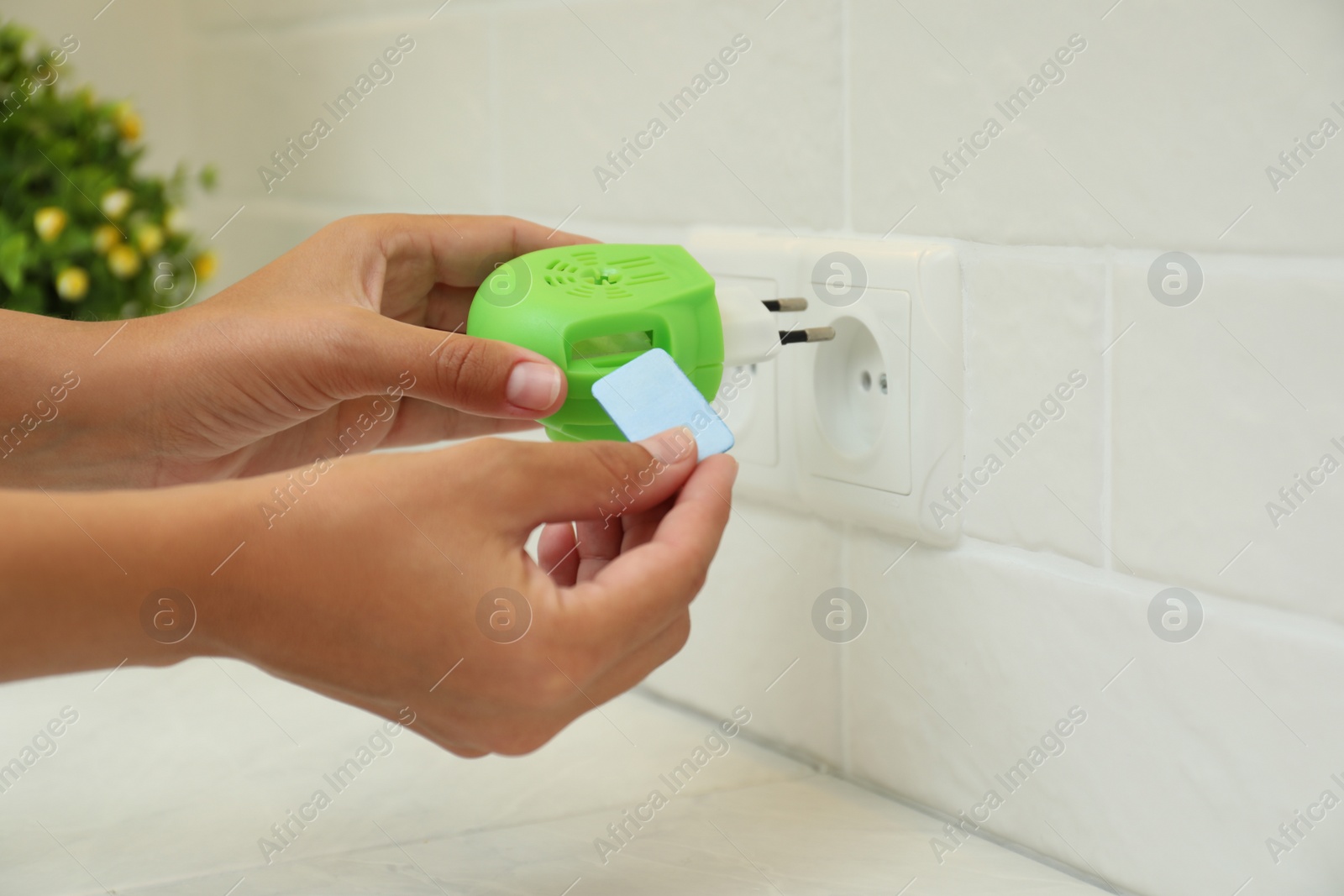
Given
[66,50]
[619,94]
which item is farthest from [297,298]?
[66,50]

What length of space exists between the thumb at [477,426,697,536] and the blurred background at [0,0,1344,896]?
15 centimetres

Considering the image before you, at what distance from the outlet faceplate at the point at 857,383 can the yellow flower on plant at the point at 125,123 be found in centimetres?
52

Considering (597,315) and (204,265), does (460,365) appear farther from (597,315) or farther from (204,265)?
(204,265)

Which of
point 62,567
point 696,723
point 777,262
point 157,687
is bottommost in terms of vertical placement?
point 157,687

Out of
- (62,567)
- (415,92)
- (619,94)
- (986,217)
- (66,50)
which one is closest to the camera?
(62,567)

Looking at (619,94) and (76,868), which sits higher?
(619,94)

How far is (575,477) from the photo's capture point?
37 cm

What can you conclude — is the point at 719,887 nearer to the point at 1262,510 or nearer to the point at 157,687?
the point at 1262,510

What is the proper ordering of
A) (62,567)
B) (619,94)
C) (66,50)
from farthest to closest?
(66,50), (619,94), (62,567)

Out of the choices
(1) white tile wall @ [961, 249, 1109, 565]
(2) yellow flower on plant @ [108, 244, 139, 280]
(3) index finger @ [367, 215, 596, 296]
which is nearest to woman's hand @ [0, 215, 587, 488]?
(3) index finger @ [367, 215, 596, 296]

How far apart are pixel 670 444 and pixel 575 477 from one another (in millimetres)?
47

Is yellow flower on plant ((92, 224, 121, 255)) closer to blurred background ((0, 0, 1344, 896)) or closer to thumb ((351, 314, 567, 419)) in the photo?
blurred background ((0, 0, 1344, 896))

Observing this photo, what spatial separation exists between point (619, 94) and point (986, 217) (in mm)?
250

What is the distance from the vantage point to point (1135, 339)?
1.36ft
